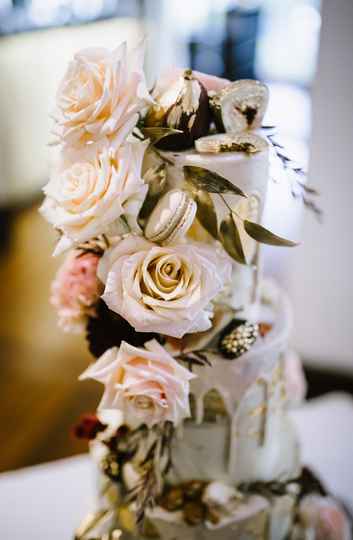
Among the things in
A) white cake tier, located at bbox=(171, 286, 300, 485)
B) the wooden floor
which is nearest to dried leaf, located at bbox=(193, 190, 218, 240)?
white cake tier, located at bbox=(171, 286, 300, 485)

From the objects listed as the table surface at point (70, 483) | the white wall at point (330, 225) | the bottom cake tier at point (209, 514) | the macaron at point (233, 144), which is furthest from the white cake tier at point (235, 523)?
the white wall at point (330, 225)

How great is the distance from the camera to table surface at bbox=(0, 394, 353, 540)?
4.33 feet

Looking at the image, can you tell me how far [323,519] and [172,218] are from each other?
82 centimetres

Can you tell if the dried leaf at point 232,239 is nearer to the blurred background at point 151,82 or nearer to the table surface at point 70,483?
the blurred background at point 151,82

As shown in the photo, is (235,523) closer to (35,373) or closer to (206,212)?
(206,212)

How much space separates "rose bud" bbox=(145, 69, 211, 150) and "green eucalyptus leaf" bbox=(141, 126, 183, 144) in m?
0.02

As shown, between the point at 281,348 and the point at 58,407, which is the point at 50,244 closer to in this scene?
the point at 58,407

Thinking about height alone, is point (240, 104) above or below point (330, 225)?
above

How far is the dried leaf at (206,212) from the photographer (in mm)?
819

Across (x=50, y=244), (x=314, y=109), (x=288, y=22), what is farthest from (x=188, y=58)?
(x=314, y=109)

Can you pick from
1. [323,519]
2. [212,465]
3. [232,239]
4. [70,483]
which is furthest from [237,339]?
[70,483]

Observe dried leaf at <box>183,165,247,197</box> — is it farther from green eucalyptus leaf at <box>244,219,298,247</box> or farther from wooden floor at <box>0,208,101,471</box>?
wooden floor at <box>0,208,101,471</box>

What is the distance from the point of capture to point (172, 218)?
0.75 meters

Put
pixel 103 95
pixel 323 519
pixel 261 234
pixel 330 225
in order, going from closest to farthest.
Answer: pixel 103 95 → pixel 261 234 → pixel 323 519 → pixel 330 225
